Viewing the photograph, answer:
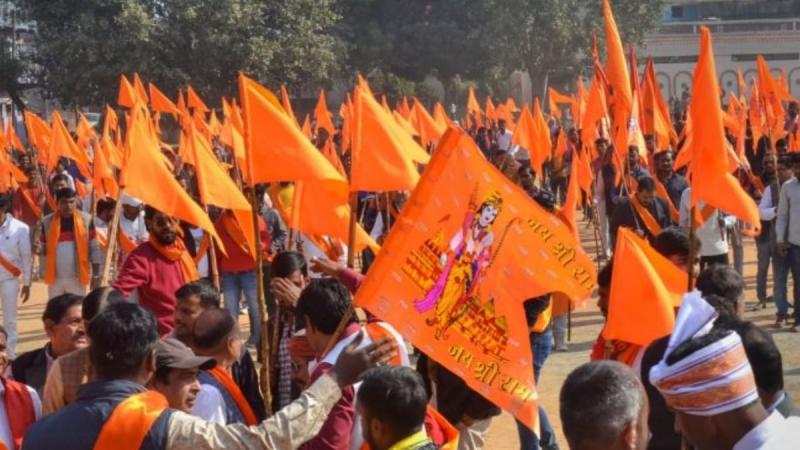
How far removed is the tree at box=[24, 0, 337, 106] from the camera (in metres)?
35.4

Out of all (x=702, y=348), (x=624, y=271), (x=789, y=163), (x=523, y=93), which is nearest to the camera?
(x=702, y=348)

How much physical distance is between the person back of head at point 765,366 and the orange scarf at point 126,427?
5.29ft

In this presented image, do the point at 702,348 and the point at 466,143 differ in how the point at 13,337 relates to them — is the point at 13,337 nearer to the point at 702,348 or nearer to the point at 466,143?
the point at 466,143

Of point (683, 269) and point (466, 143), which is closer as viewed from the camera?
point (466, 143)

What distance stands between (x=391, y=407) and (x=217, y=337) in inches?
48.9

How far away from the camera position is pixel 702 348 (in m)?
3.01

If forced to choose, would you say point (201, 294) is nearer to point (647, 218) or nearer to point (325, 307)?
Result: point (325, 307)

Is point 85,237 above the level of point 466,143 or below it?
below

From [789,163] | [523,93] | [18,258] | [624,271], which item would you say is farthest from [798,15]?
[624,271]

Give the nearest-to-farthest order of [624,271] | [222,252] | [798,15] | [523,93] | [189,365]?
[189,365]
[624,271]
[222,252]
[523,93]
[798,15]

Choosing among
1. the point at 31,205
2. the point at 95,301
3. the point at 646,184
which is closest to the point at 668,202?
the point at 646,184

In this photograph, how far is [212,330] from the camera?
194 inches

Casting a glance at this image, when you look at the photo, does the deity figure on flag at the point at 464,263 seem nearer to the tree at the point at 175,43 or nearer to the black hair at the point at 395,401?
the black hair at the point at 395,401

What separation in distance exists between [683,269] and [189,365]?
2.78 m
